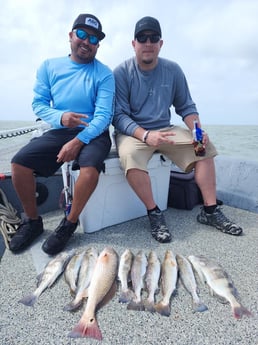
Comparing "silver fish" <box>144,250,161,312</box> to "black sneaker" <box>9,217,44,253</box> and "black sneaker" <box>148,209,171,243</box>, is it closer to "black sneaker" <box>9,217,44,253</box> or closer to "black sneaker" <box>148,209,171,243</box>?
"black sneaker" <box>148,209,171,243</box>

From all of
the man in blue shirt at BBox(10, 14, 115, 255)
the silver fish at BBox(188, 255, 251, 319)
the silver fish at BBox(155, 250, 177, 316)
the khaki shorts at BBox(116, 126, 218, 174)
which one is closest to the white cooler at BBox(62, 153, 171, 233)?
the khaki shorts at BBox(116, 126, 218, 174)

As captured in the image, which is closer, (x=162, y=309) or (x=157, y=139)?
(x=162, y=309)

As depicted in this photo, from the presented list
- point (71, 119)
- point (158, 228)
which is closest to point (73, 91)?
point (71, 119)

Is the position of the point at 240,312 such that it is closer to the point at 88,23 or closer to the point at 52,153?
the point at 52,153

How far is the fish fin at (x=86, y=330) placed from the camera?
127cm

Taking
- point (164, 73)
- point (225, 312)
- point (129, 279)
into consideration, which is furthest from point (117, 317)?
point (164, 73)

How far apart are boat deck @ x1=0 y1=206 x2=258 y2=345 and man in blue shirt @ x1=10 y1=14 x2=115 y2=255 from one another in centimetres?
24

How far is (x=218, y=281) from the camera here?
1.63 m

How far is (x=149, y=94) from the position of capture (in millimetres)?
2686

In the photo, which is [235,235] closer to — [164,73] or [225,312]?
[225,312]

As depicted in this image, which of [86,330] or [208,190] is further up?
[208,190]

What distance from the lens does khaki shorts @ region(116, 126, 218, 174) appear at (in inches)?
91.1

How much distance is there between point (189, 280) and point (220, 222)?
0.84 m

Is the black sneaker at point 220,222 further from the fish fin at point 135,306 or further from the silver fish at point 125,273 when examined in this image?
the fish fin at point 135,306
